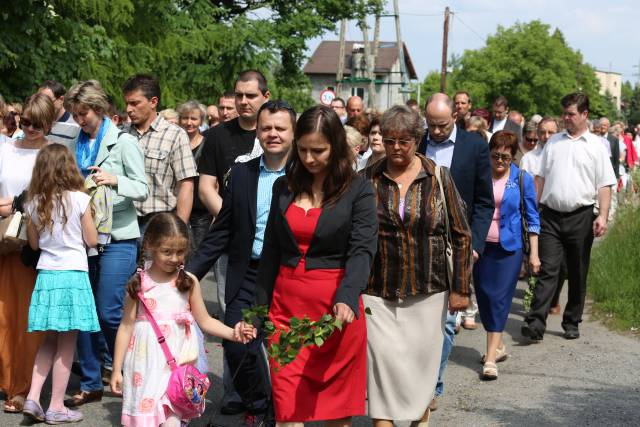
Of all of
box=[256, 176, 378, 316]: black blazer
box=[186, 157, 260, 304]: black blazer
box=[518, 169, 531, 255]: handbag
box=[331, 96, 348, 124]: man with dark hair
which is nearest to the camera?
box=[256, 176, 378, 316]: black blazer

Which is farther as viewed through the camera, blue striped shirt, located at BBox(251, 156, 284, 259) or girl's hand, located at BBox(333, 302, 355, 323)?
blue striped shirt, located at BBox(251, 156, 284, 259)

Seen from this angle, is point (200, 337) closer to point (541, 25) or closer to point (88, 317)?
point (88, 317)

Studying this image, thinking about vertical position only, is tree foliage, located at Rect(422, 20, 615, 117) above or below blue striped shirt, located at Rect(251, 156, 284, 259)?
above

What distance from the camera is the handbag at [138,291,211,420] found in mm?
5520

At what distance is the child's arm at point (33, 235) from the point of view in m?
6.47

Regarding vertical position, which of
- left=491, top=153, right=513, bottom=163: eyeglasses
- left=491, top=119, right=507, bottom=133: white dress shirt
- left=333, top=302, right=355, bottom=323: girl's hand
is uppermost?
left=491, top=119, right=507, bottom=133: white dress shirt

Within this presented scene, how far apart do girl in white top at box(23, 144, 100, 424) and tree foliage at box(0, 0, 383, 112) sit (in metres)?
7.34

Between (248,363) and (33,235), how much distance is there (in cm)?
164

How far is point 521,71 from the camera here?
84.1 metres

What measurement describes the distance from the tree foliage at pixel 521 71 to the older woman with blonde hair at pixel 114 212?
3011 inches

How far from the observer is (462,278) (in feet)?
18.6

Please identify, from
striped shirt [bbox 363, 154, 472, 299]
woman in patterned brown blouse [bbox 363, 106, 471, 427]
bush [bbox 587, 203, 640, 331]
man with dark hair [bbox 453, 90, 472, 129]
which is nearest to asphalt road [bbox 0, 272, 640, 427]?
bush [bbox 587, 203, 640, 331]

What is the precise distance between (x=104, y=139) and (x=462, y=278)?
108 inches

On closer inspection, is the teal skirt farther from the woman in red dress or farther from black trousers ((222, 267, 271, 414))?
the woman in red dress
